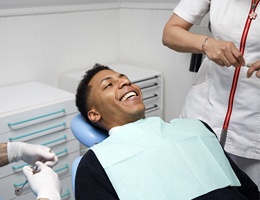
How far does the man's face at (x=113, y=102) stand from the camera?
1.30m

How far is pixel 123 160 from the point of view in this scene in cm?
111

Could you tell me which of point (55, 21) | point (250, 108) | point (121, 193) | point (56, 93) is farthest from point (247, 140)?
point (55, 21)

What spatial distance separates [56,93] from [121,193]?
1.03m

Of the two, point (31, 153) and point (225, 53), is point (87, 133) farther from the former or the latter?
point (225, 53)

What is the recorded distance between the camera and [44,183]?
3.34 feet

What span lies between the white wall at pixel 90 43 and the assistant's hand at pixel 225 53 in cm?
112

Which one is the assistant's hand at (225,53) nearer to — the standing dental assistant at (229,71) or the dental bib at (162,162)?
the standing dental assistant at (229,71)

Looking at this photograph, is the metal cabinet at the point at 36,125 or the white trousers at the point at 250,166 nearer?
the white trousers at the point at 250,166

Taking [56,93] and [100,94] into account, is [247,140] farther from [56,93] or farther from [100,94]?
[56,93]

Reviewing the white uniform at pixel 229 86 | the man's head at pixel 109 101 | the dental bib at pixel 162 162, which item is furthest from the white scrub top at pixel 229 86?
the man's head at pixel 109 101

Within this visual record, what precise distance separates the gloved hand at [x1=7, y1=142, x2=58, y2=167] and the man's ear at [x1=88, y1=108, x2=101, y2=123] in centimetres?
21

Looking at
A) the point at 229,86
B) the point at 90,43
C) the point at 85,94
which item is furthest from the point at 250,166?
the point at 90,43

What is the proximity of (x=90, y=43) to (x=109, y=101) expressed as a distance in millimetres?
1314

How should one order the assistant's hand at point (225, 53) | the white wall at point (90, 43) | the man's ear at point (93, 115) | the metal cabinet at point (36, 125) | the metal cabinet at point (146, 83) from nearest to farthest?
1. the assistant's hand at point (225, 53)
2. the man's ear at point (93, 115)
3. the metal cabinet at point (36, 125)
4. the white wall at point (90, 43)
5. the metal cabinet at point (146, 83)
